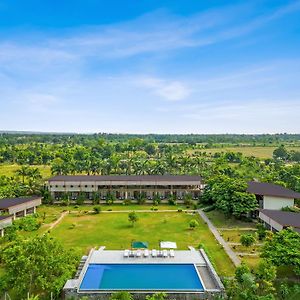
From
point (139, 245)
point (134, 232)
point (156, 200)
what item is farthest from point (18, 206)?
point (156, 200)

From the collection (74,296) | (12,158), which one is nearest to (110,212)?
(74,296)

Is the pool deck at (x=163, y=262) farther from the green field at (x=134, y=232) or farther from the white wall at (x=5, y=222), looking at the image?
the white wall at (x=5, y=222)

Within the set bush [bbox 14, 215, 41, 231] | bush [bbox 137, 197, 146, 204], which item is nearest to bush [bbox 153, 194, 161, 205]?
bush [bbox 137, 197, 146, 204]

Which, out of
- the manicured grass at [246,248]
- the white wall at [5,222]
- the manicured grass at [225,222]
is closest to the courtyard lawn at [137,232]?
the manicured grass at [246,248]

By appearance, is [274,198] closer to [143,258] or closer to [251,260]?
[251,260]

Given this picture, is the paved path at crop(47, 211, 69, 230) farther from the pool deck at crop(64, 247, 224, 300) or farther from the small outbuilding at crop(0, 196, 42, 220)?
the pool deck at crop(64, 247, 224, 300)

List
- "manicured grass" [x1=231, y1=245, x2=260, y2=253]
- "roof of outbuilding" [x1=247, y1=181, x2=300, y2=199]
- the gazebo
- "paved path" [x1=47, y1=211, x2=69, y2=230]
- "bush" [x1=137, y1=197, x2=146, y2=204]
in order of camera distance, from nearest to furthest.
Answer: "manicured grass" [x1=231, y1=245, x2=260, y2=253]
the gazebo
"paved path" [x1=47, y1=211, x2=69, y2=230]
"roof of outbuilding" [x1=247, y1=181, x2=300, y2=199]
"bush" [x1=137, y1=197, x2=146, y2=204]
